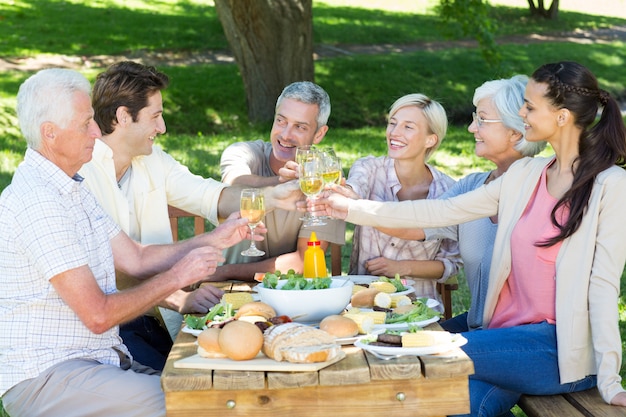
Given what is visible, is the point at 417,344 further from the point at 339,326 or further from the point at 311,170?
the point at 311,170

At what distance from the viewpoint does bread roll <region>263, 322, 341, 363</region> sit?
2873 millimetres

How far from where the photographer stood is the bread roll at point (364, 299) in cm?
364

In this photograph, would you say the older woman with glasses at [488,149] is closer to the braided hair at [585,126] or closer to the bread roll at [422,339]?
the braided hair at [585,126]

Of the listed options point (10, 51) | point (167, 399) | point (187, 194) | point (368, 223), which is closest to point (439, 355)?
point (167, 399)

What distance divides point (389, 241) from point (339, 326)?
5.62ft

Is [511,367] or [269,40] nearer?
[511,367]

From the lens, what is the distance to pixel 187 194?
489 centimetres

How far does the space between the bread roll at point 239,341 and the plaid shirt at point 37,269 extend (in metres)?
0.72

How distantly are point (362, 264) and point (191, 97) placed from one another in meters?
11.2

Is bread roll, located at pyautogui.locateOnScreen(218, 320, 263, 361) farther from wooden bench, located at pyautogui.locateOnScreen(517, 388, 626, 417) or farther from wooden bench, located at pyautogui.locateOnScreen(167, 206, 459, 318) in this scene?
wooden bench, located at pyautogui.locateOnScreen(167, 206, 459, 318)

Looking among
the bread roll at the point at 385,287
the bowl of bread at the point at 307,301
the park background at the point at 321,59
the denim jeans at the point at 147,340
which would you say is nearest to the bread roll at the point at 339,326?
the bowl of bread at the point at 307,301

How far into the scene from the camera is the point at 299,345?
9.53ft

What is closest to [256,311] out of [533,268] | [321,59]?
[533,268]

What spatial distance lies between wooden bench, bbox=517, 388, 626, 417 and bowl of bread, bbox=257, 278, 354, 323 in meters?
0.89
